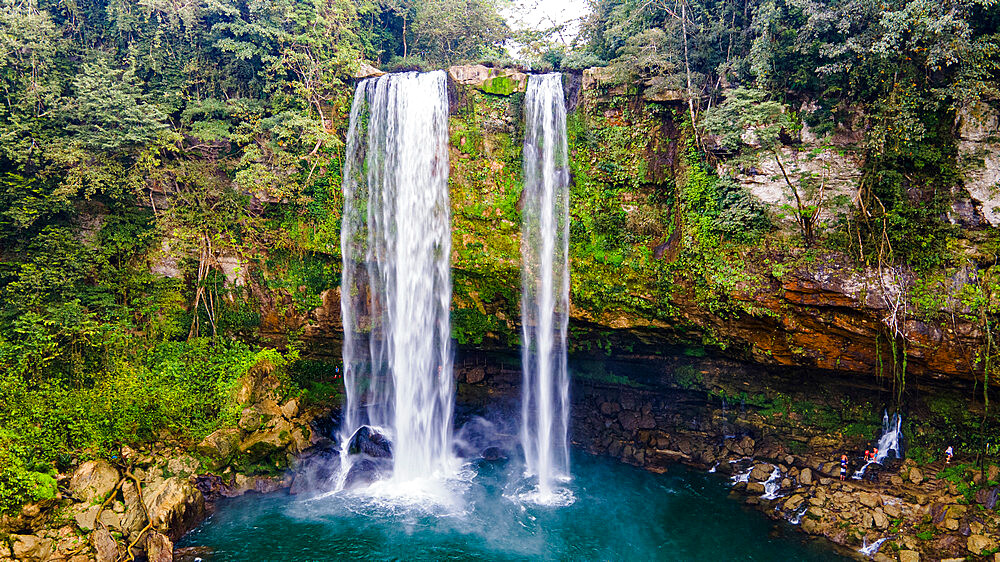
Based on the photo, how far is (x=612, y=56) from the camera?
1371cm

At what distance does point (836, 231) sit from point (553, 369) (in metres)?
7.28

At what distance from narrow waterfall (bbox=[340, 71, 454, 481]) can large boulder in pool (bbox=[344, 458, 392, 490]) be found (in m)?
0.28

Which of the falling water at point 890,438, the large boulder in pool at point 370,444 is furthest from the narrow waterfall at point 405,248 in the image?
the falling water at point 890,438

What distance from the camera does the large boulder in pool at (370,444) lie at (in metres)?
12.6

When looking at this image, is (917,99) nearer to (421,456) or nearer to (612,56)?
(612,56)

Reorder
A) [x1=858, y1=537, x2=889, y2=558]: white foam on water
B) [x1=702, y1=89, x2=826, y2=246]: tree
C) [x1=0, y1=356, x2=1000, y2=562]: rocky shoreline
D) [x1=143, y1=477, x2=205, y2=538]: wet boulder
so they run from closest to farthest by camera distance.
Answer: [x1=0, y1=356, x2=1000, y2=562]: rocky shoreline
[x1=858, y1=537, x2=889, y2=558]: white foam on water
[x1=143, y1=477, x2=205, y2=538]: wet boulder
[x1=702, y1=89, x2=826, y2=246]: tree

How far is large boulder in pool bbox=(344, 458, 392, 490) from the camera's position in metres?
11.9

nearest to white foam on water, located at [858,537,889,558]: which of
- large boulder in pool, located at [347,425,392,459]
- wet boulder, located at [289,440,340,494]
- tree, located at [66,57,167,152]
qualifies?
large boulder in pool, located at [347,425,392,459]

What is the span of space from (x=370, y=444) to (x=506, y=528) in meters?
4.44

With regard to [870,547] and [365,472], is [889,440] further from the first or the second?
[365,472]

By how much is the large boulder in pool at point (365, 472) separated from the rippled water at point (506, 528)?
1.86ft

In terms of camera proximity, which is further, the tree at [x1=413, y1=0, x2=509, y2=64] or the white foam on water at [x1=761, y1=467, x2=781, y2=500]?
the tree at [x1=413, y1=0, x2=509, y2=64]

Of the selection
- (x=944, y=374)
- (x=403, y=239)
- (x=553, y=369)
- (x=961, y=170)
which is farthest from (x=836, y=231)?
(x=403, y=239)

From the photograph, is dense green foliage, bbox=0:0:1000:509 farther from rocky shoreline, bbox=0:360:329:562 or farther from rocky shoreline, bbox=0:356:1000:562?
rocky shoreline, bbox=0:356:1000:562
